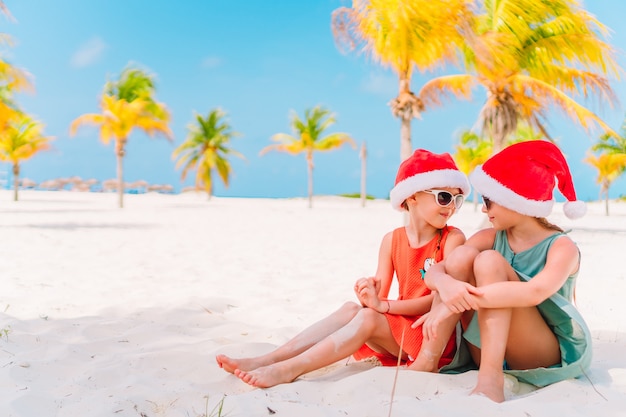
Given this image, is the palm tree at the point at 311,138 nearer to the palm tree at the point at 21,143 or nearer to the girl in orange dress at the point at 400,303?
the palm tree at the point at 21,143

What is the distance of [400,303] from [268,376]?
0.69 m

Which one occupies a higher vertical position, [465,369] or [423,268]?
[423,268]

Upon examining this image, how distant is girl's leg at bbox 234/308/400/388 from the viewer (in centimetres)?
249

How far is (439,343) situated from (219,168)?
1313 inches

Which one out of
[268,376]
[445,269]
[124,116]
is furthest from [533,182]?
[124,116]

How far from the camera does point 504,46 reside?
12703 millimetres

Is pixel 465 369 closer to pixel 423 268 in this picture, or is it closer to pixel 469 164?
pixel 423 268

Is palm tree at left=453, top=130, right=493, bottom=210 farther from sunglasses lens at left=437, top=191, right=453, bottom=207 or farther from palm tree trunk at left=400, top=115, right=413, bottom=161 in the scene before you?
sunglasses lens at left=437, top=191, right=453, bottom=207

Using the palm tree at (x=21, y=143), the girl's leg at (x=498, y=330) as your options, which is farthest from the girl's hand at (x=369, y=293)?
the palm tree at (x=21, y=143)

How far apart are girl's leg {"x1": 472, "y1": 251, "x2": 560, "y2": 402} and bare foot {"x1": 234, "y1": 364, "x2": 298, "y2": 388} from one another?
2.70 ft

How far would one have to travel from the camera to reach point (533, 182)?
2281 mm

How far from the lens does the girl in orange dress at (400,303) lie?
2.52 meters

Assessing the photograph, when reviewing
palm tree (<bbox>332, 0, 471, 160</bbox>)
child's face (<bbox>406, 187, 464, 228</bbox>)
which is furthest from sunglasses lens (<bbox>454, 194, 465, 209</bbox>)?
palm tree (<bbox>332, 0, 471, 160</bbox>)

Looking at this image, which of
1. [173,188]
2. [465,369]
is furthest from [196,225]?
[173,188]
